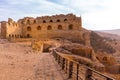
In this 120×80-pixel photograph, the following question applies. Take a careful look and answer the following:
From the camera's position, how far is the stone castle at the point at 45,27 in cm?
6662

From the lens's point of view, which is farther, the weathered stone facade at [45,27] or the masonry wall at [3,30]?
the weathered stone facade at [45,27]

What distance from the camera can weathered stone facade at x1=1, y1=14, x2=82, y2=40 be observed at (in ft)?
220

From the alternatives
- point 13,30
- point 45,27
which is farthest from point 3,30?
point 45,27

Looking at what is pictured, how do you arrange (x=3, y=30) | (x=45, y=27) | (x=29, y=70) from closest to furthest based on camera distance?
(x=29, y=70)
(x=3, y=30)
(x=45, y=27)

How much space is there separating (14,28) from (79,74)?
58537 mm

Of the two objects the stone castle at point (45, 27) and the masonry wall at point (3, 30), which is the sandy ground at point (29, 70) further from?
the stone castle at point (45, 27)

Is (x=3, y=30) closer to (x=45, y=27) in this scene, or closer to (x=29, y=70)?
(x=45, y=27)

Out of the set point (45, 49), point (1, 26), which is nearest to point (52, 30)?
point (1, 26)

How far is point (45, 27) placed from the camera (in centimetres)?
7069

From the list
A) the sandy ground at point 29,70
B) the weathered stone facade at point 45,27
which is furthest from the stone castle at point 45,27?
the sandy ground at point 29,70

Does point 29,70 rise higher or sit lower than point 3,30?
lower

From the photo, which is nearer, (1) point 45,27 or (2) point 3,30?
(2) point 3,30

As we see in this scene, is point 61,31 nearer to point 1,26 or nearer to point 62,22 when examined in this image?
point 62,22

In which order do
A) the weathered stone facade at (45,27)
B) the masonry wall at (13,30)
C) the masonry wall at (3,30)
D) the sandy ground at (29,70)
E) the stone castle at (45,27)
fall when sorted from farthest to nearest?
the weathered stone facade at (45,27) < the stone castle at (45,27) < the masonry wall at (13,30) < the masonry wall at (3,30) < the sandy ground at (29,70)
